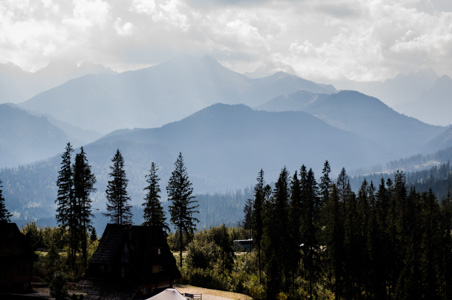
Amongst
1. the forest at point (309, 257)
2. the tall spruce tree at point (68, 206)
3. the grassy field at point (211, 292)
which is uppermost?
the tall spruce tree at point (68, 206)

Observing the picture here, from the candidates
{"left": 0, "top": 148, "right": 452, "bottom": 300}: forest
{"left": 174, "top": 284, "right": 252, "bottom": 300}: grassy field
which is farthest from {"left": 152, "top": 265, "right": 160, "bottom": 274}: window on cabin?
{"left": 0, "top": 148, "right": 452, "bottom": 300}: forest

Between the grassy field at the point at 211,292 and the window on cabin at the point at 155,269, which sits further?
the grassy field at the point at 211,292

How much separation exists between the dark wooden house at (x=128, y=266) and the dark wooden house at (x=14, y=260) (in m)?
10.1

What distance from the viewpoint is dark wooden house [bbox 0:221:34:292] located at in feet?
156

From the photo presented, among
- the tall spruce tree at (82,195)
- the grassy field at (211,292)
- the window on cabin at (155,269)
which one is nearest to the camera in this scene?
the window on cabin at (155,269)

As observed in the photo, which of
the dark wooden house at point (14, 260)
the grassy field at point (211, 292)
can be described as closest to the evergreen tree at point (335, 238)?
the grassy field at point (211, 292)

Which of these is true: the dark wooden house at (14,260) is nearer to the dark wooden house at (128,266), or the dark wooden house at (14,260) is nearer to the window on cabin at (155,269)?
the dark wooden house at (128,266)

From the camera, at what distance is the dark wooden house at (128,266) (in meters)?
42.2

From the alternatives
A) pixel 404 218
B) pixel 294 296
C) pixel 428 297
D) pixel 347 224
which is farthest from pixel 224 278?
pixel 404 218

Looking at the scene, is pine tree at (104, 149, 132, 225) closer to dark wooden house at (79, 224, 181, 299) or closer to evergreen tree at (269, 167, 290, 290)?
dark wooden house at (79, 224, 181, 299)

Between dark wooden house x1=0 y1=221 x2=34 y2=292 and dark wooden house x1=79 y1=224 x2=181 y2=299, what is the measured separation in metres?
10.1

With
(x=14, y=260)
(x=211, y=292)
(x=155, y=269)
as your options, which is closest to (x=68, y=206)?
(x=14, y=260)

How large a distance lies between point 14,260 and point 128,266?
1487 cm

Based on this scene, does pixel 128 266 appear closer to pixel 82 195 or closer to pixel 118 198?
pixel 82 195
